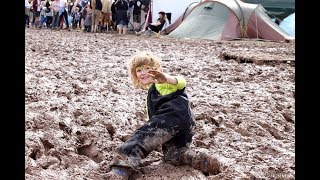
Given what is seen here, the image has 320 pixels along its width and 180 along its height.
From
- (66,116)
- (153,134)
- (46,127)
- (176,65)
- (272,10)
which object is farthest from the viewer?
(272,10)

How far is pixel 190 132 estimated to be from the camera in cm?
327

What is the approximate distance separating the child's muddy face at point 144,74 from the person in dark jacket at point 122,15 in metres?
15.8

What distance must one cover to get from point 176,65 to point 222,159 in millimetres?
4782

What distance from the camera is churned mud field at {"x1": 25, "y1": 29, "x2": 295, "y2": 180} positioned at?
3.05 metres

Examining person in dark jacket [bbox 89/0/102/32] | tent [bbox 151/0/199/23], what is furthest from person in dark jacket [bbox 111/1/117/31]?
tent [bbox 151/0/199/23]

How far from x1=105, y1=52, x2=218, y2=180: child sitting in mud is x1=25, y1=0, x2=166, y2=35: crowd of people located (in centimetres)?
1457

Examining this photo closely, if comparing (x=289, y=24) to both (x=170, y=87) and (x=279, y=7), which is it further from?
(x=170, y=87)

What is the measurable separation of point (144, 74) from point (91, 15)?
1761 centimetres

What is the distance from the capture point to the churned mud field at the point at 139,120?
120 inches

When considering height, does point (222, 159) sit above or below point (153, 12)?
below
